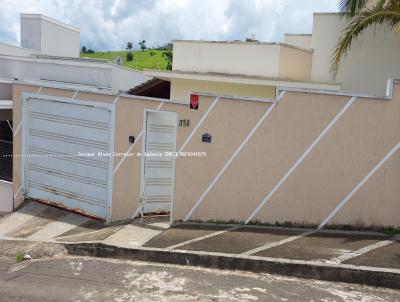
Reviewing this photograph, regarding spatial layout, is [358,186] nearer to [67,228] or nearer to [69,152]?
Result: [67,228]

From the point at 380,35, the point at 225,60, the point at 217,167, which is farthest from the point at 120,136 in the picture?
the point at 380,35

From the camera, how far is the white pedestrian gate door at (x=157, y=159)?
989cm

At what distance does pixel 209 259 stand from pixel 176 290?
99 centimetres

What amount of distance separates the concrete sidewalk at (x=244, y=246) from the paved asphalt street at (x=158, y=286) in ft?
0.58

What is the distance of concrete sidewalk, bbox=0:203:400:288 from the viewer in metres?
6.66

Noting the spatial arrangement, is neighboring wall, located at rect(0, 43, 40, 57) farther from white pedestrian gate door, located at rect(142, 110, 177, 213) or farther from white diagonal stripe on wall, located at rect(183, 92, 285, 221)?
white diagonal stripe on wall, located at rect(183, 92, 285, 221)

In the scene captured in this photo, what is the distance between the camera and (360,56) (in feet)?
37.8

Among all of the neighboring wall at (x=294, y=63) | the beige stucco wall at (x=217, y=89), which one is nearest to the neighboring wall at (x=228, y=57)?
the neighboring wall at (x=294, y=63)

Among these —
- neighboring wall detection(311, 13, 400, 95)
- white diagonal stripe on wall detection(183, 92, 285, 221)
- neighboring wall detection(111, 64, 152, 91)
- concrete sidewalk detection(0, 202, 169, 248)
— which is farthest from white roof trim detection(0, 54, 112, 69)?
neighboring wall detection(311, 13, 400, 95)

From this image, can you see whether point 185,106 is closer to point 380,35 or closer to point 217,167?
point 217,167

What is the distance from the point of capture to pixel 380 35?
11219 millimetres

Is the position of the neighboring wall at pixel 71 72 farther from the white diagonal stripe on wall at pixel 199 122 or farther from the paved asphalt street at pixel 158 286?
A: the paved asphalt street at pixel 158 286

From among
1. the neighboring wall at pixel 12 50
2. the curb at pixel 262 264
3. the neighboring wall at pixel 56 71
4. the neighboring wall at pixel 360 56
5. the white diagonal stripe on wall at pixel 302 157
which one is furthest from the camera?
the neighboring wall at pixel 12 50

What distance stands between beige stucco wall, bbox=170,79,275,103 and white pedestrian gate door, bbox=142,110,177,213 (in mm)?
1627
